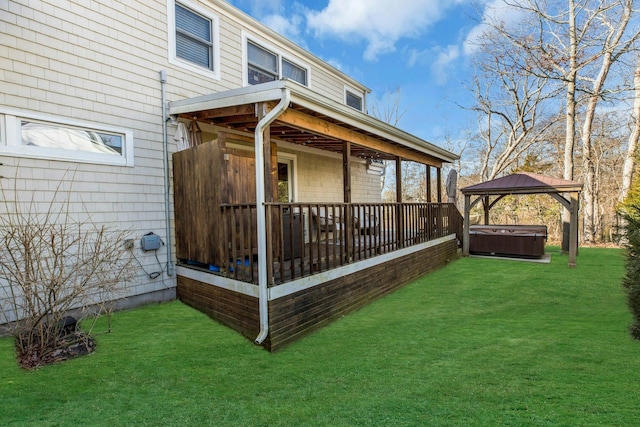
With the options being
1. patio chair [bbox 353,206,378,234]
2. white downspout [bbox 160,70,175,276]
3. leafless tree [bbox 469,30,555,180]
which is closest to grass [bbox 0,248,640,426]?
white downspout [bbox 160,70,175,276]

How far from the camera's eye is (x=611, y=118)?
16.9 metres

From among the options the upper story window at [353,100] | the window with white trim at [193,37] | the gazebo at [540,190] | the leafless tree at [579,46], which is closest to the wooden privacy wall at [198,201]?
the window with white trim at [193,37]

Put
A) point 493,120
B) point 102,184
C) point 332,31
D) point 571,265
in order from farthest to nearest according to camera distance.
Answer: point 332,31 → point 493,120 → point 571,265 → point 102,184

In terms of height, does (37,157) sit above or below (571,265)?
above

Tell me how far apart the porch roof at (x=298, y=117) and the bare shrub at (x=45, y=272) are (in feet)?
6.89

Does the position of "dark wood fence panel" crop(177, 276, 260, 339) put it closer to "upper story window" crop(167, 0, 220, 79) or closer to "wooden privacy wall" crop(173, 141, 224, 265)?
"wooden privacy wall" crop(173, 141, 224, 265)

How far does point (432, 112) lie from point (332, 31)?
9.14 meters

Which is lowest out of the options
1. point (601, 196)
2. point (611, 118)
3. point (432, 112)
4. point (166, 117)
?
point (601, 196)

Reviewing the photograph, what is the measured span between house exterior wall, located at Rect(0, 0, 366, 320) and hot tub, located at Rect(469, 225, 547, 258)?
8759mm

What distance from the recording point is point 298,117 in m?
4.75

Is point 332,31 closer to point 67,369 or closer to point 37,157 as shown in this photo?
point 37,157

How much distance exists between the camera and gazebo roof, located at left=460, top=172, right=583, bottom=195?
9547 mm

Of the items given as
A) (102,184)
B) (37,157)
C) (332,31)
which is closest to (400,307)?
(102,184)

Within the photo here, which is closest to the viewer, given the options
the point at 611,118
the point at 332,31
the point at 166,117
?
the point at 166,117
